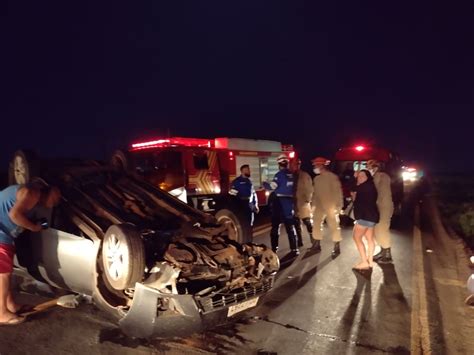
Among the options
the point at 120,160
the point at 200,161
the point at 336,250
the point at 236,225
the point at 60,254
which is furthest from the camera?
the point at 200,161

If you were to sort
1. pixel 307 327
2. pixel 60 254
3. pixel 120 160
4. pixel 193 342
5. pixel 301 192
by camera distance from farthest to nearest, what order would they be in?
pixel 301 192 → pixel 120 160 → pixel 307 327 → pixel 60 254 → pixel 193 342

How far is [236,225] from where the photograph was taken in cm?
562

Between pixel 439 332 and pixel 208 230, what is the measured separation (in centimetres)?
263

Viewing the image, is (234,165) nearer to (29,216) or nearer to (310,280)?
(310,280)

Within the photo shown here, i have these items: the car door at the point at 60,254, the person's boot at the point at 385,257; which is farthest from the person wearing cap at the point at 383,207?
the car door at the point at 60,254

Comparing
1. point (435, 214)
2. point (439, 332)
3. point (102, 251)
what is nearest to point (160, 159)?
point (102, 251)

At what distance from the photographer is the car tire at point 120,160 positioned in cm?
630

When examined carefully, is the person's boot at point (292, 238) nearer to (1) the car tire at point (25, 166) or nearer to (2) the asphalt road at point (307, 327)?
(2) the asphalt road at point (307, 327)

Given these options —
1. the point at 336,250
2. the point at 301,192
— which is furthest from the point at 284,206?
the point at 336,250

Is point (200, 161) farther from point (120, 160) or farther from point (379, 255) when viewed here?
point (120, 160)

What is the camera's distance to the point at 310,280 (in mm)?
6562

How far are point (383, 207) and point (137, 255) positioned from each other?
4.88m

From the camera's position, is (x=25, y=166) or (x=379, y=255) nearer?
(x=25, y=166)

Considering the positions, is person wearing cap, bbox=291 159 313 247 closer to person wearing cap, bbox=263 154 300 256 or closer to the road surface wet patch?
person wearing cap, bbox=263 154 300 256
